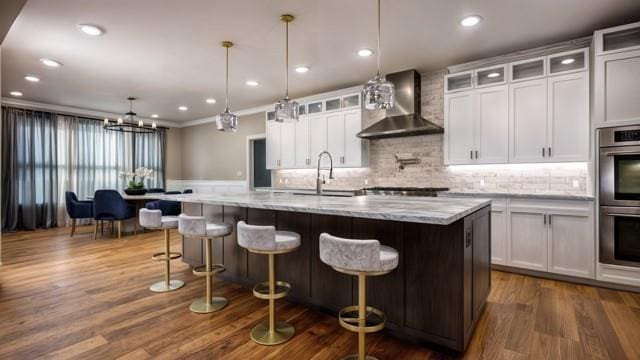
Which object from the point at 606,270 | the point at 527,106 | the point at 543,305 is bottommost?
the point at 543,305

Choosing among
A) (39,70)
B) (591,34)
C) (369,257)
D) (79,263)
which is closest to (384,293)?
(369,257)

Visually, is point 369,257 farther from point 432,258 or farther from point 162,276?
point 162,276

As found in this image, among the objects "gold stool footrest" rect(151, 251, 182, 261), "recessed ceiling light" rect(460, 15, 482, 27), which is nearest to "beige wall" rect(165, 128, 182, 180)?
"gold stool footrest" rect(151, 251, 182, 261)

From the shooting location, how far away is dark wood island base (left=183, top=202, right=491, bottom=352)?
1907 mm

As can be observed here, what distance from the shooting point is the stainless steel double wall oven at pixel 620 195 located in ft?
9.48

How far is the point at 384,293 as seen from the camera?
2.19 meters

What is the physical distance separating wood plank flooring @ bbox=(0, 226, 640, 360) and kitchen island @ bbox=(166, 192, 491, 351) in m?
0.16

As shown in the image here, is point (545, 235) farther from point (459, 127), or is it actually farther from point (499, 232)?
point (459, 127)

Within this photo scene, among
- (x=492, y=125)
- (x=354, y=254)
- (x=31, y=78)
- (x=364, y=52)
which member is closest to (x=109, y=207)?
(x=31, y=78)

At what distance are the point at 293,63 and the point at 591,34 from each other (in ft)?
11.3

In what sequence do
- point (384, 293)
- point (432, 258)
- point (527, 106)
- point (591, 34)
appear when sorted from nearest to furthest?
point (432, 258)
point (384, 293)
point (591, 34)
point (527, 106)

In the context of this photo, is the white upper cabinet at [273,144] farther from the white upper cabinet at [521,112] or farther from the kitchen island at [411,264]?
the kitchen island at [411,264]

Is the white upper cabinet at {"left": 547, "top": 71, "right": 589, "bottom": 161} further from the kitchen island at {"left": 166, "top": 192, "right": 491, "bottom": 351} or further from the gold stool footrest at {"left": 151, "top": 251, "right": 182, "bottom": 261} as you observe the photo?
the gold stool footrest at {"left": 151, "top": 251, "right": 182, "bottom": 261}

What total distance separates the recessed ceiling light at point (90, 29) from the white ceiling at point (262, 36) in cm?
8
